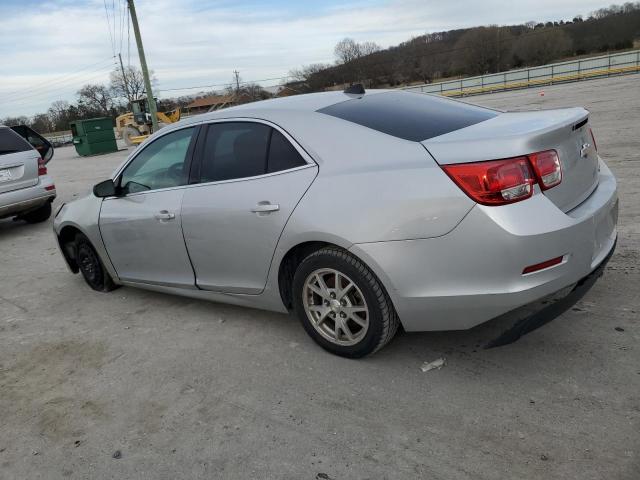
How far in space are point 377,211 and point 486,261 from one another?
601 mm

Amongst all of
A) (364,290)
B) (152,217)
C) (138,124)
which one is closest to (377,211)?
(364,290)

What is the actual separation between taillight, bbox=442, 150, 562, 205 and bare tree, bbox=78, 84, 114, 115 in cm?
8344

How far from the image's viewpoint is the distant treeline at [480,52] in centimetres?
6481

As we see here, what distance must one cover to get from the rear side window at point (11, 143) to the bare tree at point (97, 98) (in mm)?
75889

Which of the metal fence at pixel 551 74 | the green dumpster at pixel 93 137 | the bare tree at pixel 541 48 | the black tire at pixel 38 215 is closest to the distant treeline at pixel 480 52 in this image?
the bare tree at pixel 541 48

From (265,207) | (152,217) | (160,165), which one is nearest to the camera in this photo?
(265,207)

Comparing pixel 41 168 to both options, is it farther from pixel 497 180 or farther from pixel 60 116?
pixel 60 116

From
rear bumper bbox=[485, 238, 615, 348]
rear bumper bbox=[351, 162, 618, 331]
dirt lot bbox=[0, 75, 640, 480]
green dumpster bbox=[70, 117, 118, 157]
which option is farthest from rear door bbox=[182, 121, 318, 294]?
green dumpster bbox=[70, 117, 118, 157]

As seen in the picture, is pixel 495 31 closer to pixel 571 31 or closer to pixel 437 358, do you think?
pixel 571 31

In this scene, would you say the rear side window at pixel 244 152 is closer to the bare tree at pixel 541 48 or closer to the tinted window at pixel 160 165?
the tinted window at pixel 160 165

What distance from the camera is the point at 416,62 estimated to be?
66.6m

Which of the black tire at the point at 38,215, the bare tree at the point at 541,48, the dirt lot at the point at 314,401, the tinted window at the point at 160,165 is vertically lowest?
the dirt lot at the point at 314,401

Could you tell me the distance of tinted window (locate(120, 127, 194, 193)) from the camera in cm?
399

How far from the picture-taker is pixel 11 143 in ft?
27.1
